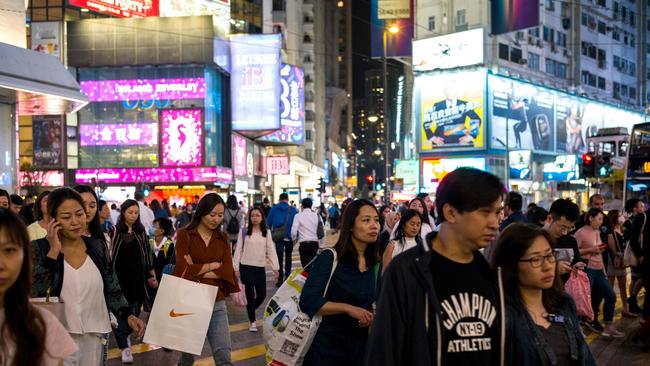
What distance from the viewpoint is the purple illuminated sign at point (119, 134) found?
1863 inches

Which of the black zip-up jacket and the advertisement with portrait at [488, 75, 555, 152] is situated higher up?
the advertisement with portrait at [488, 75, 555, 152]

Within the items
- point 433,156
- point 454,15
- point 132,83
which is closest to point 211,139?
point 132,83

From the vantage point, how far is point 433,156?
5441 centimetres

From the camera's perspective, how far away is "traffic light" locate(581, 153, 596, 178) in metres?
19.7

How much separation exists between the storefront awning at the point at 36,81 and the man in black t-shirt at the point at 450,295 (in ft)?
51.6

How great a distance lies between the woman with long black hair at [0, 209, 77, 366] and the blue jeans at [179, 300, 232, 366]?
3.65 meters

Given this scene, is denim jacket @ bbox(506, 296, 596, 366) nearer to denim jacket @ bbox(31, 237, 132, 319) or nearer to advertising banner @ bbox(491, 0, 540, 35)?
denim jacket @ bbox(31, 237, 132, 319)

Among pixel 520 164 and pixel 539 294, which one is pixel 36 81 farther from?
pixel 520 164

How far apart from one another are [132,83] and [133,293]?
137ft

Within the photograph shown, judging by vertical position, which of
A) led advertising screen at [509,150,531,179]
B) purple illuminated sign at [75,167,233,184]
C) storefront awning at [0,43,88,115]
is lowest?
purple illuminated sign at [75,167,233,184]

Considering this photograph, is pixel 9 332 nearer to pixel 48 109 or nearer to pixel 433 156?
pixel 48 109

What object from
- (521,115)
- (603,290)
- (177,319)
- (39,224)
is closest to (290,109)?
(521,115)

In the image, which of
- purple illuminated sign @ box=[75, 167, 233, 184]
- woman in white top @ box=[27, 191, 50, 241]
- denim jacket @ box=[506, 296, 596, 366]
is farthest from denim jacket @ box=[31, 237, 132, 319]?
purple illuminated sign @ box=[75, 167, 233, 184]

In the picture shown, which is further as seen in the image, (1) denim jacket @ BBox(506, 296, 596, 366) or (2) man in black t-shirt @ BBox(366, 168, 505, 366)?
(1) denim jacket @ BBox(506, 296, 596, 366)
